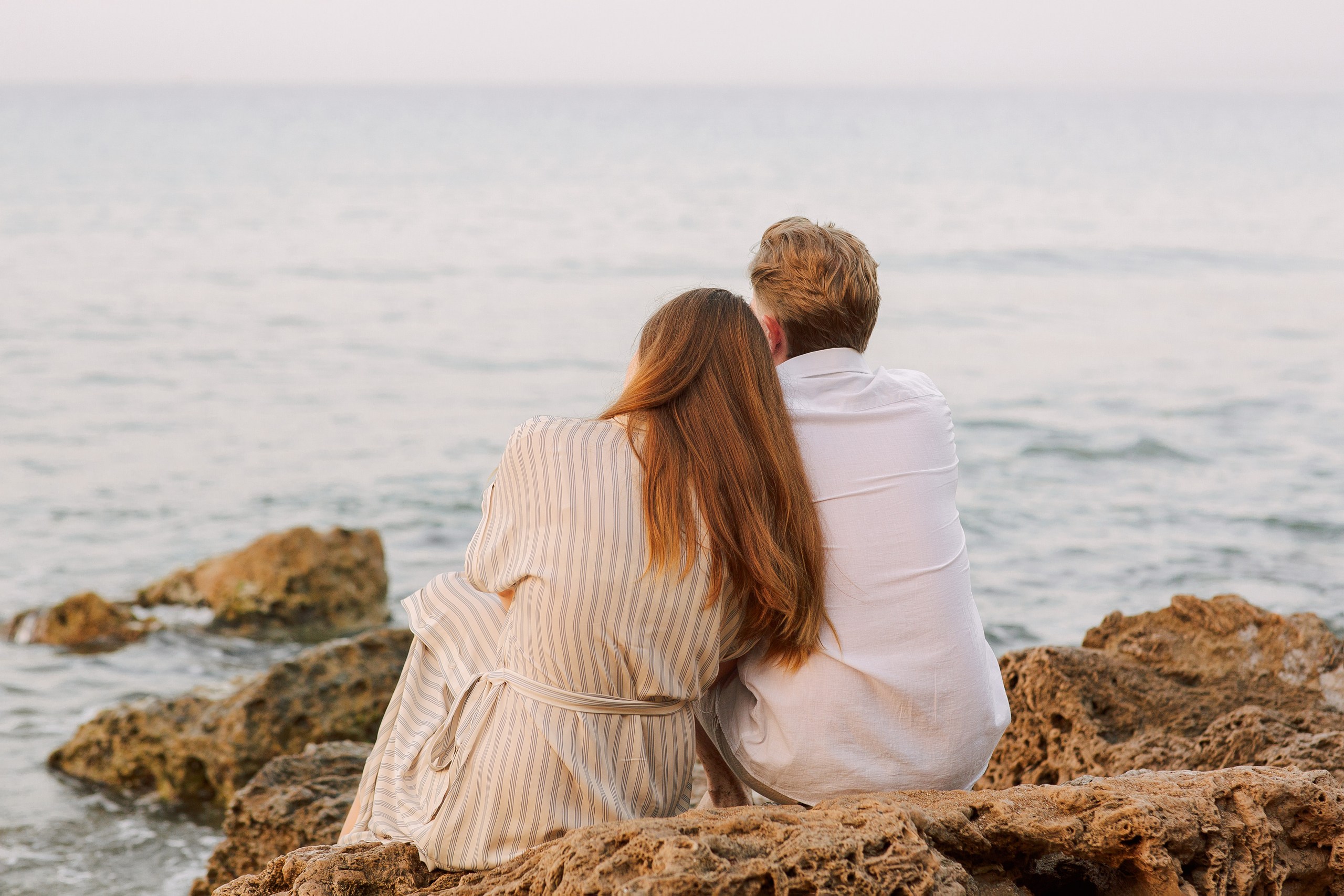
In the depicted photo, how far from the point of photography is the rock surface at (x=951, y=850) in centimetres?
182

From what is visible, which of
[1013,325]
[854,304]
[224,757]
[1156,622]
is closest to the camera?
[854,304]

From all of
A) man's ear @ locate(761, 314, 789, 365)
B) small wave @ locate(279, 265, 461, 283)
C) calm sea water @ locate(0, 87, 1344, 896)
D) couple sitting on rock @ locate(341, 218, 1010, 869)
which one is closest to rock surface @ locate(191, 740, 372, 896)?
couple sitting on rock @ locate(341, 218, 1010, 869)

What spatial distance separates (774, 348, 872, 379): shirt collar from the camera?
2543mm

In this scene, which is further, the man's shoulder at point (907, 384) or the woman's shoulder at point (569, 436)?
the man's shoulder at point (907, 384)

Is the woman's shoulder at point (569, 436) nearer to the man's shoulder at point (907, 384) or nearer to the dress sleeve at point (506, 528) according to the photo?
the dress sleeve at point (506, 528)

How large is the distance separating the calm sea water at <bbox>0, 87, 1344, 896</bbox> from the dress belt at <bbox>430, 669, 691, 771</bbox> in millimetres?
680

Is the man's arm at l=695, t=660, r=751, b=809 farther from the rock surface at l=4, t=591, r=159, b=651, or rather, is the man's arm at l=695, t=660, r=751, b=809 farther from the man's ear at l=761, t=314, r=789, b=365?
the rock surface at l=4, t=591, r=159, b=651

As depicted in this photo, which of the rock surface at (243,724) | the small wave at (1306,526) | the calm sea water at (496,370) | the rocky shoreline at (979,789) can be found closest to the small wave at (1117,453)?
the calm sea water at (496,370)

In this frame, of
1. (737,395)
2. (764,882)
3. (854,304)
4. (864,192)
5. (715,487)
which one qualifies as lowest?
(764,882)

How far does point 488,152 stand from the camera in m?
58.9

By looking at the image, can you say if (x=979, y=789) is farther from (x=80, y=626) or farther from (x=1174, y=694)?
(x=80, y=626)

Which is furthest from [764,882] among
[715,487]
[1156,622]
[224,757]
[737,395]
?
[224,757]

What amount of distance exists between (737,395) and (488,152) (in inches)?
2341

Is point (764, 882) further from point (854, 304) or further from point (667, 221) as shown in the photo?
point (667, 221)
